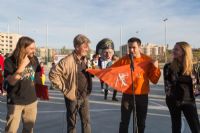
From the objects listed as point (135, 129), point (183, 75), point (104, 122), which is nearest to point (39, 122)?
point (104, 122)

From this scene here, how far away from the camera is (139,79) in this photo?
548cm

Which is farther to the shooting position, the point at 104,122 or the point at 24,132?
the point at 104,122

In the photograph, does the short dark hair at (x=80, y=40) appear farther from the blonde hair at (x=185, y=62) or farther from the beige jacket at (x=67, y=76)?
the blonde hair at (x=185, y=62)

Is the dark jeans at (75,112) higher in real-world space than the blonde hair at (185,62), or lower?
lower

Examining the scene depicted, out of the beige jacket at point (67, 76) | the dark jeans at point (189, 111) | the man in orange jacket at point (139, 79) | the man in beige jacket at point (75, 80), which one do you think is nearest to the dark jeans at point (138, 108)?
the man in orange jacket at point (139, 79)

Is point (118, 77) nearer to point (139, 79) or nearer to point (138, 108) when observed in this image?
point (139, 79)

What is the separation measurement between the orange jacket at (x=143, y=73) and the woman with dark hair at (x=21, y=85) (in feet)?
5.18

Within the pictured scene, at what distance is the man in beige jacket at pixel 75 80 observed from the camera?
5.29m

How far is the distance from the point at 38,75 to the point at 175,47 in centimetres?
217

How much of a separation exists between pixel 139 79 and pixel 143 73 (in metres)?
0.12

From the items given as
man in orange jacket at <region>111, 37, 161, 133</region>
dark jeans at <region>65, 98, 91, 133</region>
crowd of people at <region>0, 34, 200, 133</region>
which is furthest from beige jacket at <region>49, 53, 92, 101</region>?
man in orange jacket at <region>111, 37, 161, 133</region>

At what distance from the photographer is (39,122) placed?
8281mm

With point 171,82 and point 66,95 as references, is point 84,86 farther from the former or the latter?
point 171,82

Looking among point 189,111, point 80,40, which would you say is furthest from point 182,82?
point 80,40
